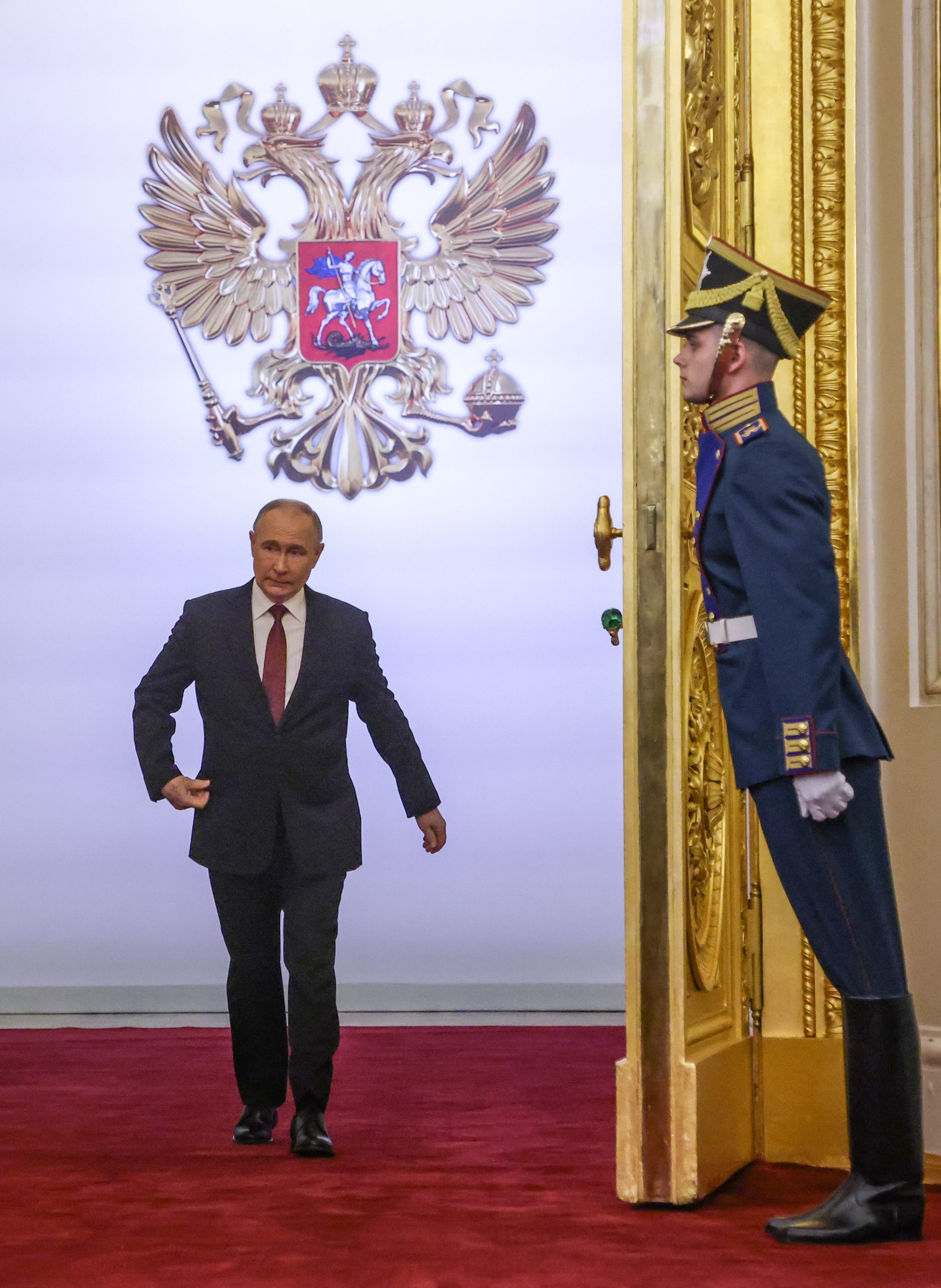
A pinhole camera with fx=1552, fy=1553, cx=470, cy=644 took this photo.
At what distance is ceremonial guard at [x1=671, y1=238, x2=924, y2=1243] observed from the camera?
2137 mm

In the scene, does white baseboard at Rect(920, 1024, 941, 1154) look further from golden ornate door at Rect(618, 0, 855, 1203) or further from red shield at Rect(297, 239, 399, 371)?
red shield at Rect(297, 239, 399, 371)

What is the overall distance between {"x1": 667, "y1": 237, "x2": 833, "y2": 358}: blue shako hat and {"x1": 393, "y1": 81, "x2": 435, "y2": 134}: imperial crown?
126 inches

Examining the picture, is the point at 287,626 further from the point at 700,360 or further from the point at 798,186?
the point at 798,186

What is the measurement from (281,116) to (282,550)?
273 cm

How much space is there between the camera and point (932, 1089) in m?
2.75

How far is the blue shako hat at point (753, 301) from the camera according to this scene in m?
2.30

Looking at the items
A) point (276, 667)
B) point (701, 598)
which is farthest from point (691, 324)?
point (276, 667)

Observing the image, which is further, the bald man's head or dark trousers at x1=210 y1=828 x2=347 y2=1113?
the bald man's head

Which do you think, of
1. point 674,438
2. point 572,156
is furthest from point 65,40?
point 674,438

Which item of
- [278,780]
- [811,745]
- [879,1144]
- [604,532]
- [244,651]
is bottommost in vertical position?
[879,1144]

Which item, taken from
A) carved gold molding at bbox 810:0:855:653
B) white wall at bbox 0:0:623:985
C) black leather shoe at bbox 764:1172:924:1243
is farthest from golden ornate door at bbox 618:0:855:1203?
white wall at bbox 0:0:623:985

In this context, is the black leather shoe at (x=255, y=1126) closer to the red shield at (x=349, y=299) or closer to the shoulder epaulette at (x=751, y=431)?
the shoulder epaulette at (x=751, y=431)

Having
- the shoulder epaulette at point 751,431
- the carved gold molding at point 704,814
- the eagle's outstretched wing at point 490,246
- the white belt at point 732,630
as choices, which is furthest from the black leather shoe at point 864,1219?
the eagle's outstretched wing at point 490,246

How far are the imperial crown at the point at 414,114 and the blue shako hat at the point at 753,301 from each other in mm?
3193
